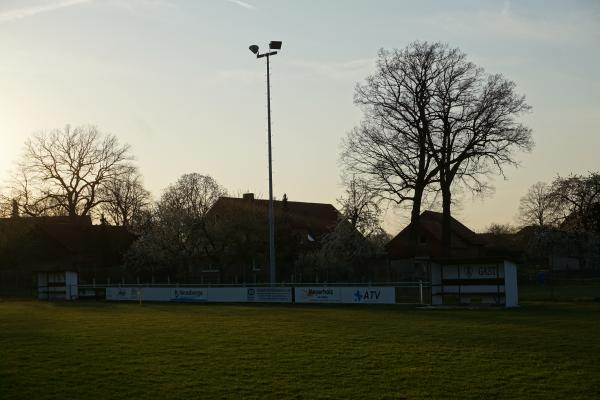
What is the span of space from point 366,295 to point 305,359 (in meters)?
21.5

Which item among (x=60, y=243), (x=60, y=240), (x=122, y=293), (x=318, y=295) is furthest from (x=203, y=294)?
(x=60, y=240)

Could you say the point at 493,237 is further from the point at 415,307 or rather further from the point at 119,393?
the point at 119,393

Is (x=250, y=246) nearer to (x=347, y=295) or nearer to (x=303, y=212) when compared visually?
(x=347, y=295)

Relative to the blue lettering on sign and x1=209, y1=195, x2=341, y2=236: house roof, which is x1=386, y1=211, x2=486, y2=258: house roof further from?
the blue lettering on sign

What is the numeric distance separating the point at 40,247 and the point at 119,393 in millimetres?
65853

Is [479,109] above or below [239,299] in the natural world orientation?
above

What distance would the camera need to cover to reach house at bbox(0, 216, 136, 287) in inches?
2685

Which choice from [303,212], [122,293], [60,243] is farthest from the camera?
[303,212]

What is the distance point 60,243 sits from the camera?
73.6 meters

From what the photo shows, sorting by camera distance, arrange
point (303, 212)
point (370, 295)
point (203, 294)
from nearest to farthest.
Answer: point (370, 295), point (203, 294), point (303, 212)

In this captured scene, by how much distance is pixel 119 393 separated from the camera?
11969 mm

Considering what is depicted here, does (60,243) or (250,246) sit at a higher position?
(60,243)

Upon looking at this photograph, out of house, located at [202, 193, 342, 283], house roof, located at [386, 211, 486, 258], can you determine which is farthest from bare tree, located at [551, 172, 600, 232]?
house, located at [202, 193, 342, 283]

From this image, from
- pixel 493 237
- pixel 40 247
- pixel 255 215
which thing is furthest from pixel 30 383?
pixel 493 237
